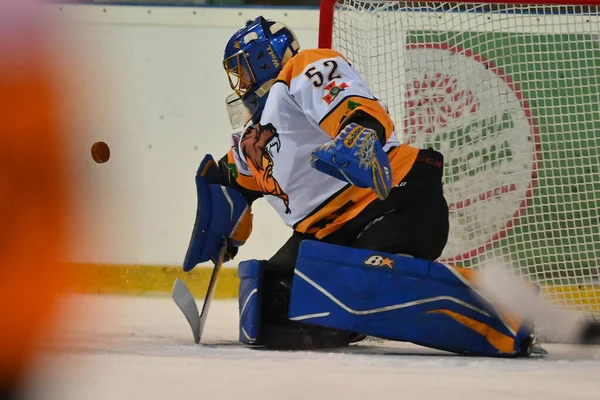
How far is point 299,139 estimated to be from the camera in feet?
6.59

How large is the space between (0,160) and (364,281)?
1331 mm

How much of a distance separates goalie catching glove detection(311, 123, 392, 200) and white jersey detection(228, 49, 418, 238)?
21 cm

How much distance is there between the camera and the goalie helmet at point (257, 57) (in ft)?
7.02

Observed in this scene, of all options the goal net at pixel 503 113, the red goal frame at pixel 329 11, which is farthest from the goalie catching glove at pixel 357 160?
the goal net at pixel 503 113

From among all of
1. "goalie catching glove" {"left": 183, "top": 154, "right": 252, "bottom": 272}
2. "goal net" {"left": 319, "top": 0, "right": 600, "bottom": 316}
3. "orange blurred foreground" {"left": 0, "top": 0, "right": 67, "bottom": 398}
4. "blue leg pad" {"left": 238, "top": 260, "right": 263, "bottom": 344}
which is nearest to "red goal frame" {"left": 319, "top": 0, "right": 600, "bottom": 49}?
"goal net" {"left": 319, "top": 0, "right": 600, "bottom": 316}

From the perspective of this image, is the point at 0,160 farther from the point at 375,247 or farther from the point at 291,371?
the point at 375,247

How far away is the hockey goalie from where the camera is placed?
1746 millimetres

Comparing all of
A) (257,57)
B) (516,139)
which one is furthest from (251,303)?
(516,139)

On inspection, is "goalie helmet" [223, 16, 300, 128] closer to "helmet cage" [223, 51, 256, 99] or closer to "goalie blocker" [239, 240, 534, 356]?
"helmet cage" [223, 51, 256, 99]

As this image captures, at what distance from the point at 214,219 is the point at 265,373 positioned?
3.46ft

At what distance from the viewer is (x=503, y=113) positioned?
9.20 ft

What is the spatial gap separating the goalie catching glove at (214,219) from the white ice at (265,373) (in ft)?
1.22

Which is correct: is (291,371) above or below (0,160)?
below

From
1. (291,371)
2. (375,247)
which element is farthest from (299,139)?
(291,371)
